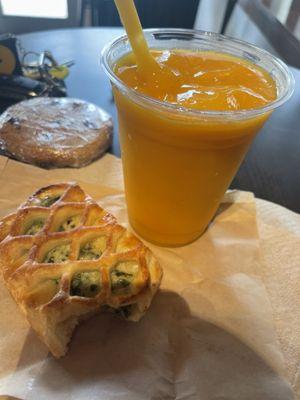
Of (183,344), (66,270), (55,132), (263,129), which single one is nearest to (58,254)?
(66,270)

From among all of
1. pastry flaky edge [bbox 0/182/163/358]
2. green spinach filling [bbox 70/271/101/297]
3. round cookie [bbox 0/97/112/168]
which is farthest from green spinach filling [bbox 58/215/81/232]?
round cookie [bbox 0/97/112/168]

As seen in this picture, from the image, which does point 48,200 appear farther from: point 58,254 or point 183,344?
point 183,344

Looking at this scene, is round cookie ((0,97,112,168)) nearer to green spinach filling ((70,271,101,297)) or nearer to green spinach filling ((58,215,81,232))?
green spinach filling ((58,215,81,232))

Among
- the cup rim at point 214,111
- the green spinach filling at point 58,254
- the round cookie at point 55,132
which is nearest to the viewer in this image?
the cup rim at point 214,111

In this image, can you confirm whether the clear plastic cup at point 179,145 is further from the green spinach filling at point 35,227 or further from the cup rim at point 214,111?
the green spinach filling at point 35,227

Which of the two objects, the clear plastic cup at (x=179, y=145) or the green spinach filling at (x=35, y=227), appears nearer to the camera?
the clear plastic cup at (x=179, y=145)

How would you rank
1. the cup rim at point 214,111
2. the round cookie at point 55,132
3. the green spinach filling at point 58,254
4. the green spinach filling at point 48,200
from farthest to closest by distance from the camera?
the round cookie at point 55,132, the green spinach filling at point 48,200, the green spinach filling at point 58,254, the cup rim at point 214,111

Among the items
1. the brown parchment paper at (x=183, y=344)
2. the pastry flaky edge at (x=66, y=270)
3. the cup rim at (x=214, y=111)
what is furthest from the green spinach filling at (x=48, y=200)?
the cup rim at (x=214, y=111)

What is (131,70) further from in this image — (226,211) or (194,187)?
(226,211)
